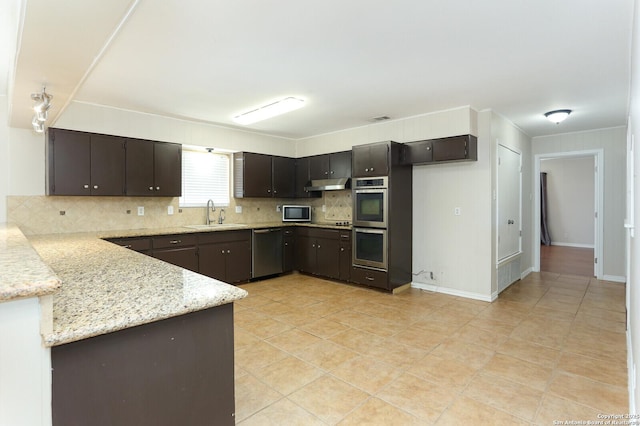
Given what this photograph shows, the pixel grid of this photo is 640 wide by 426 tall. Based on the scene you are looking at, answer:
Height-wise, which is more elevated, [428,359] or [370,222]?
[370,222]

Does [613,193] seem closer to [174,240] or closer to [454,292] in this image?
[454,292]

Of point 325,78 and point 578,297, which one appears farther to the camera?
point 578,297

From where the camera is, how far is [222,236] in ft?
16.2

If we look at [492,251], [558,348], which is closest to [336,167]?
[492,251]

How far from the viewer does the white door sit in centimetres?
478

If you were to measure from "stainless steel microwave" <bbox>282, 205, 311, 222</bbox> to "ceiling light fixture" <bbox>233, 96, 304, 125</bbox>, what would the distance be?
1935 mm

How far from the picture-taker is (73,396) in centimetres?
111

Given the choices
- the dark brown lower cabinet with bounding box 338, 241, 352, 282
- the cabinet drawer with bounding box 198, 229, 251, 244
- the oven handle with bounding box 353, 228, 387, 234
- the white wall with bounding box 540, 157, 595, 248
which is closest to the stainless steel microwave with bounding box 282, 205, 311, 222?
the cabinet drawer with bounding box 198, 229, 251, 244

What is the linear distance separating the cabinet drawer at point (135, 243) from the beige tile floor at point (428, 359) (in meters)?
1.44

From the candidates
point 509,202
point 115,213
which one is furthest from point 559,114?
point 115,213

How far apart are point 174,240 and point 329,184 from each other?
2600 mm

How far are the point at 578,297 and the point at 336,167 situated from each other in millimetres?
3943

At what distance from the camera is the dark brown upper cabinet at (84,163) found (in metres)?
3.85

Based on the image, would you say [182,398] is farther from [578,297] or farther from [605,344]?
[578,297]
